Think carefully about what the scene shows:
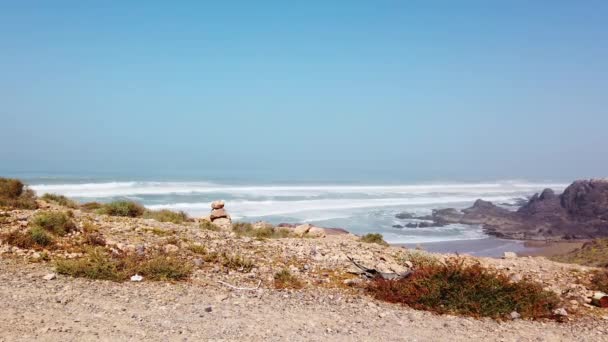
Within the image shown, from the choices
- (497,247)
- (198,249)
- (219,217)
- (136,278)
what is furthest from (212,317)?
(497,247)

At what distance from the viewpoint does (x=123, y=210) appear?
15.4m

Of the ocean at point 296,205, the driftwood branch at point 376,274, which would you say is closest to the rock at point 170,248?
the driftwood branch at point 376,274

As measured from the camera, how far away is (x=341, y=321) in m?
7.18

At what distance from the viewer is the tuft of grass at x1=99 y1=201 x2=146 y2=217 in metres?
→ 15.4

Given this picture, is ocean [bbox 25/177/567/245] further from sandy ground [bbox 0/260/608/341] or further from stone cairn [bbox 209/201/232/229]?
sandy ground [bbox 0/260/608/341]

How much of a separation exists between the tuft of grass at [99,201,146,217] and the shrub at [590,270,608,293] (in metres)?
12.3

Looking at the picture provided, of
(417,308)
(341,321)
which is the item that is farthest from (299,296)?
(417,308)

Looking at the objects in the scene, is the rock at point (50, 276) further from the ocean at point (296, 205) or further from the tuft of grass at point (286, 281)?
the ocean at point (296, 205)

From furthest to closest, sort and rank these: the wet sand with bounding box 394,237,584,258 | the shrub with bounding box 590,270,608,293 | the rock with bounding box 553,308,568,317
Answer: the wet sand with bounding box 394,237,584,258
the shrub with bounding box 590,270,608,293
the rock with bounding box 553,308,568,317

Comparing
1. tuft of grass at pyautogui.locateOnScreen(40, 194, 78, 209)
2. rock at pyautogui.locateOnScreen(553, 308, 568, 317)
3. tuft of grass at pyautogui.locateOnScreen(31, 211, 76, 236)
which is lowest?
rock at pyautogui.locateOnScreen(553, 308, 568, 317)

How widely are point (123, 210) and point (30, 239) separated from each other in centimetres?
572

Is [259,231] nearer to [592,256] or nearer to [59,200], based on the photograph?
[59,200]

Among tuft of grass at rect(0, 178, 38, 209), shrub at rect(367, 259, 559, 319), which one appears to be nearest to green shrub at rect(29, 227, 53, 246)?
tuft of grass at rect(0, 178, 38, 209)

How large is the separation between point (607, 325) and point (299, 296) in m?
4.89
